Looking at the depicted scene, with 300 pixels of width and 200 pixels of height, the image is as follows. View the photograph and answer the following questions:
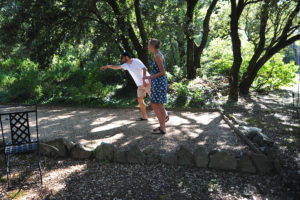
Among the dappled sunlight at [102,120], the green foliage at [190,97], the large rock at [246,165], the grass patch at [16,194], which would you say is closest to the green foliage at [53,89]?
the dappled sunlight at [102,120]

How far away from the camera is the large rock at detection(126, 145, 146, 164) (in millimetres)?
3629

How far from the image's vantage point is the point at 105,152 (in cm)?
377

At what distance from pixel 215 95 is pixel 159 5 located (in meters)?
3.73

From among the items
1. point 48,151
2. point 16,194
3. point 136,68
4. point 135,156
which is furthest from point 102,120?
point 16,194

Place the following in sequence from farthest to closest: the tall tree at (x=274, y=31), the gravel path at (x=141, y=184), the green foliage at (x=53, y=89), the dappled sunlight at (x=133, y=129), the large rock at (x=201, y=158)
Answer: the green foliage at (x=53, y=89) → the tall tree at (x=274, y=31) → the dappled sunlight at (x=133, y=129) → the large rock at (x=201, y=158) → the gravel path at (x=141, y=184)

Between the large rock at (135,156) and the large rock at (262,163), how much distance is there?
1.54m

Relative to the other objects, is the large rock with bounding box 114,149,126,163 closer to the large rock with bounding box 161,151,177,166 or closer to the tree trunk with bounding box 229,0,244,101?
the large rock with bounding box 161,151,177,166

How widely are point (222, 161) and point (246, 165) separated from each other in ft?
1.02

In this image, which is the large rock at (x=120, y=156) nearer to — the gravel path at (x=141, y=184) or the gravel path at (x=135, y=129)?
the gravel path at (x=141, y=184)

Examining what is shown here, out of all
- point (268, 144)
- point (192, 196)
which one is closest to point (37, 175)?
point (192, 196)

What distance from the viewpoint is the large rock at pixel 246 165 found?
3273 millimetres

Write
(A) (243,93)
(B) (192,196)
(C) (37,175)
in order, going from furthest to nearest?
(A) (243,93)
(C) (37,175)
(B) (192,196)

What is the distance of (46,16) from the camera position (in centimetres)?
770

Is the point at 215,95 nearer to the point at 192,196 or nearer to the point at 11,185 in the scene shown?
the point at 192,196
